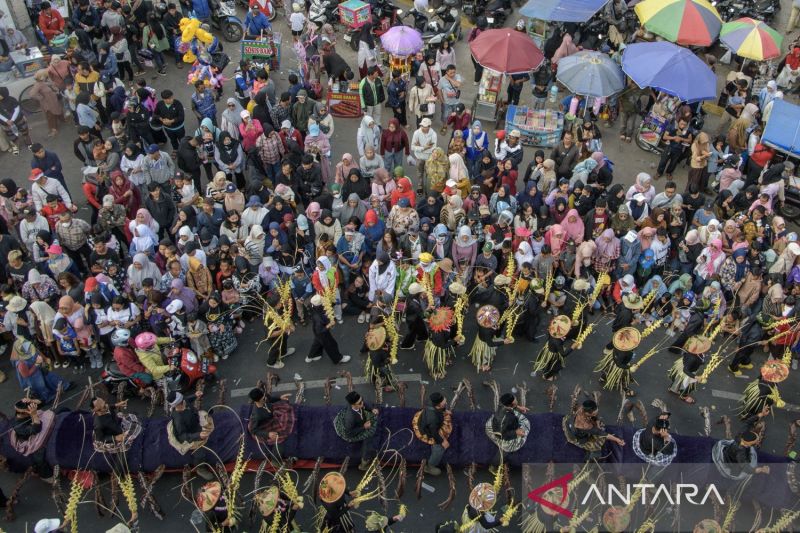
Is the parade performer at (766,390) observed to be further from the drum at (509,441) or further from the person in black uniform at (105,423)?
the person in black uniform at (105,423)

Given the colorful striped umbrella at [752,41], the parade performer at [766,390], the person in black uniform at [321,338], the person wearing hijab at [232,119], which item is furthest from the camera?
the colorful striped umbrella at [752,41]

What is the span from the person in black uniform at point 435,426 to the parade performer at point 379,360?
3.28ft

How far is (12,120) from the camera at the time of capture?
1335 centimetres

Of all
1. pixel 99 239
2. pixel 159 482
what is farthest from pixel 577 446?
pixel 99 239

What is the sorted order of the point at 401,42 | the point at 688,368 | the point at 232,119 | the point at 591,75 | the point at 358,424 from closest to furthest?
the point at 358,424 → the point at 688,368 → the point at 232,119 → the point at 591,75 → the point at 401,42

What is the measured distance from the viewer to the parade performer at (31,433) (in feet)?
27.0

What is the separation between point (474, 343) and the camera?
10117 mm

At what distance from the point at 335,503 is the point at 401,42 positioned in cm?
925

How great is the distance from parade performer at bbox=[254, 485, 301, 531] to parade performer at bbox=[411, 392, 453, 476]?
1.66 metres

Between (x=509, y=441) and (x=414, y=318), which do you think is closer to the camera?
(x=509, y=441)

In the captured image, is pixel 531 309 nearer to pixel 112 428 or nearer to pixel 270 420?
pixel 270 420

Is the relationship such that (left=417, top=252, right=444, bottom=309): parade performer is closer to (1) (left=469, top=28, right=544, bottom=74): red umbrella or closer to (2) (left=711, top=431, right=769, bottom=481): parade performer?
(2) (left=711, top=431, right=769, bottom=481): parade performer

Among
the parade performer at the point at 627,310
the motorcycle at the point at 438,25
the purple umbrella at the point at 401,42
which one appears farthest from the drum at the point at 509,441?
the motorcycle at the point at 438,25

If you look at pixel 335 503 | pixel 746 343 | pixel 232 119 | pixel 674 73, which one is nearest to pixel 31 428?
pixel 335 503
